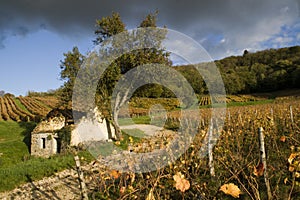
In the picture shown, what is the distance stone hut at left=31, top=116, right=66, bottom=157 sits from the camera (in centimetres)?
1411

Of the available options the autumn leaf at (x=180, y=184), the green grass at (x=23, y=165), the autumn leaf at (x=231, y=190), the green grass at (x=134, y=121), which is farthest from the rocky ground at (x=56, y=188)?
the green grass at (x=134, y=121)

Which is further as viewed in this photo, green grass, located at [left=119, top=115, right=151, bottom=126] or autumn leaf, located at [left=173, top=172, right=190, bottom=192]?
green grass, located at [left=119, top=115, right=151, bottom=126]

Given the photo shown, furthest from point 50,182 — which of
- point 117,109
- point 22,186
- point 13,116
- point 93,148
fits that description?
point 13,116

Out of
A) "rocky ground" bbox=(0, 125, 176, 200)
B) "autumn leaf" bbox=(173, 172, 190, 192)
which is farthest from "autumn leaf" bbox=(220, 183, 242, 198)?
→ "rocky ground" bbox=(0, 125, 176, 200)

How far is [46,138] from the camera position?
14281 millimetres

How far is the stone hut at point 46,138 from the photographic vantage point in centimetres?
1411

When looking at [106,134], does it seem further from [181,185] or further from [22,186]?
[181,185]

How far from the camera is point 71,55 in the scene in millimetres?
15750

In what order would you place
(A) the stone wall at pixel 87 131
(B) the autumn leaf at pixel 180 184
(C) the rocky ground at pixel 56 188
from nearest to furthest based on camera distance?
(B) the autumn leaf at pixel 180 184
(C) the rocky ground at pixel 56 188
(A) the stone wall at pixel 87 131

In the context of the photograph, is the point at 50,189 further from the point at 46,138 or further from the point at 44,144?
the point at 44,144

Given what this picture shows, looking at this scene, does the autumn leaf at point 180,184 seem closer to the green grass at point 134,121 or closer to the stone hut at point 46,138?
the stone hut at point 46,138

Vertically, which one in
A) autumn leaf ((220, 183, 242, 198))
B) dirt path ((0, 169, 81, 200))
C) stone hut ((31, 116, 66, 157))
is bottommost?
dirt path ((0, 169, 81, 200))

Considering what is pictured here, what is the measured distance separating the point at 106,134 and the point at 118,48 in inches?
221

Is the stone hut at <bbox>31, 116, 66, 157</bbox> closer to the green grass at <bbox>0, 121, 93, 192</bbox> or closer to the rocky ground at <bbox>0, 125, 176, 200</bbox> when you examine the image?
the green grass at <bbox>0, 121, 93, 192</bbox>
